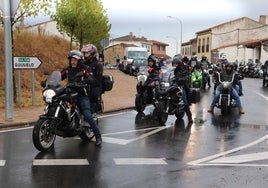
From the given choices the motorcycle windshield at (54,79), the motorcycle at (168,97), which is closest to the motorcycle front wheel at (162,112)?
the motorcycle at (168,97)

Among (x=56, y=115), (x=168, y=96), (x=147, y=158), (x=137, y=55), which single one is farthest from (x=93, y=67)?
(x=137, y=55)

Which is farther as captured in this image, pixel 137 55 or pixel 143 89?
pixel 137 55

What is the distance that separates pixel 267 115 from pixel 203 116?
81.8 inches

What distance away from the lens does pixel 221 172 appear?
7289 millimetres

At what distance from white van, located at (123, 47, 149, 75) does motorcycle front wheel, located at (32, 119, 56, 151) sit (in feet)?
99.1

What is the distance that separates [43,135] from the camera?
335 inches

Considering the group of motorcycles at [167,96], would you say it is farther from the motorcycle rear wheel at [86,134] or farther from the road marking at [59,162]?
the road marking at [59,162]

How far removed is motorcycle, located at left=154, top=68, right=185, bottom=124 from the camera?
1230 centimetres

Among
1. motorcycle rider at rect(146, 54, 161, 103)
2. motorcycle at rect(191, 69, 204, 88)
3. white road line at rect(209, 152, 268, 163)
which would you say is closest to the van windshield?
motorcycle at rect(191, 69, 204, 88)

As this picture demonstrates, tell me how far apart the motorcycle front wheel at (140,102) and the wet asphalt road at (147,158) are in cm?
224

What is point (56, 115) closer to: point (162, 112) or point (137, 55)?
point (162, 112)

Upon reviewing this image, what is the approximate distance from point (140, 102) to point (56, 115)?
6337 millimetres

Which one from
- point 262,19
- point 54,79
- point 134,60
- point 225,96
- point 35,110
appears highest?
point 262,19

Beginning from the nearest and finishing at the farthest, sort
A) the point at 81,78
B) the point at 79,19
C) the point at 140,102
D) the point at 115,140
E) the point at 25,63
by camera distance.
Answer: the point at 81,78, the point at 115,140, the point at 25,63, the point at 140,102, the point at 79,19
